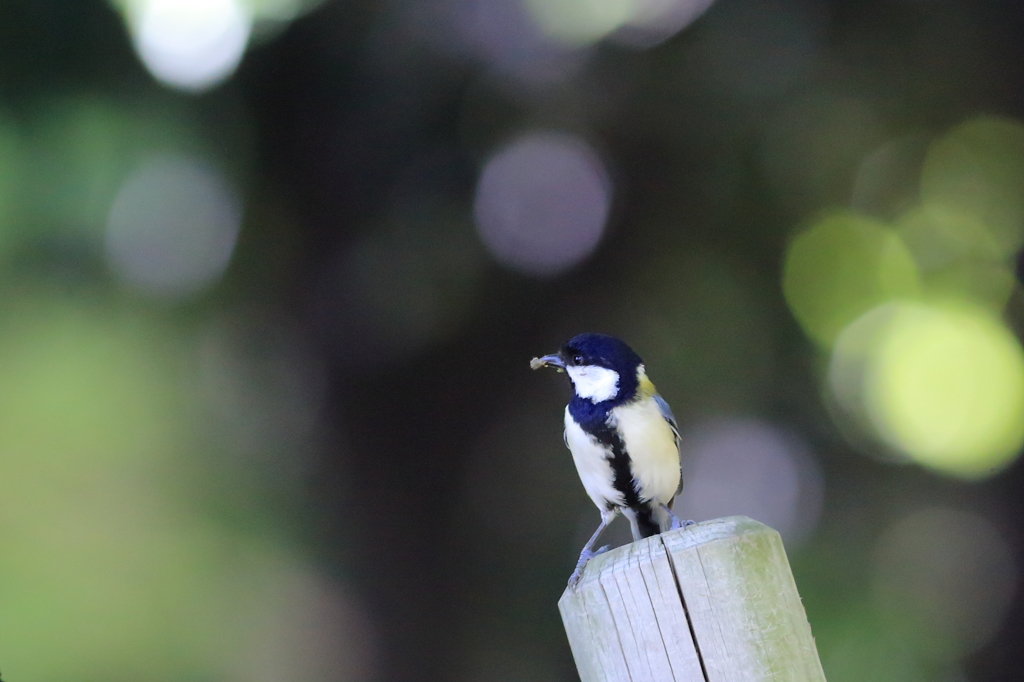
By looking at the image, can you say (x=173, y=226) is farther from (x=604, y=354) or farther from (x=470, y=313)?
(x=604, y=354)

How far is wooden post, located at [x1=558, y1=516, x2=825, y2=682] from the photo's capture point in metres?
1.11

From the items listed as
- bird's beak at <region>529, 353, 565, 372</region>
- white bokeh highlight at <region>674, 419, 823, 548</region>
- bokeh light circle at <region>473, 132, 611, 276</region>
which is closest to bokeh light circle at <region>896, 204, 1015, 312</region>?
white bokeh highlight at <region>674, 419, 823, 548</region>

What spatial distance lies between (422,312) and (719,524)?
103 inches

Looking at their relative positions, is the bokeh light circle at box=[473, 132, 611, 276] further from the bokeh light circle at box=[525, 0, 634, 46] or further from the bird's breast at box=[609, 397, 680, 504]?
the bird's breast at box=[609, 397, 680, 504]

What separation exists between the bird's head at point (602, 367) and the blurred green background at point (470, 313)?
167 cm

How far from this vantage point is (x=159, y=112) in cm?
362

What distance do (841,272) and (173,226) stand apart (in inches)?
122

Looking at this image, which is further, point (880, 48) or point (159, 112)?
point (880, 48)

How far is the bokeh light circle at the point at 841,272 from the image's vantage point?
384 centimetres

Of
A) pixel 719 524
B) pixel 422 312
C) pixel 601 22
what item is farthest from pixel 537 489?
pixel 719 524

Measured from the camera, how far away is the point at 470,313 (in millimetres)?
3717

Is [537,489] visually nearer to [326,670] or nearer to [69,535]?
[326,670]

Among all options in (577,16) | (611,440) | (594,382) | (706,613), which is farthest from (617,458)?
(577,16)

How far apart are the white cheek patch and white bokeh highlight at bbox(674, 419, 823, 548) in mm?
1850
